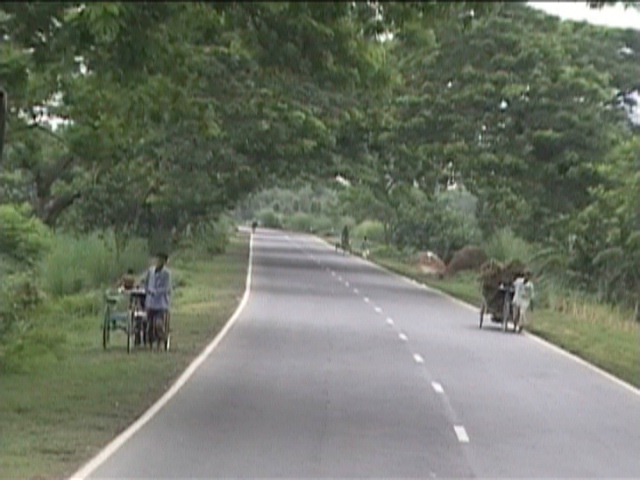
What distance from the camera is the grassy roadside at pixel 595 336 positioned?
1148 inches

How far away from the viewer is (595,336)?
35.5 meters

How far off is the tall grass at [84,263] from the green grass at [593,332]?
1142cm

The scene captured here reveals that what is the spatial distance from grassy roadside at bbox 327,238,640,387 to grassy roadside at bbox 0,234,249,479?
7.62 metres

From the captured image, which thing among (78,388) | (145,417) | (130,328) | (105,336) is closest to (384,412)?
(145,417)

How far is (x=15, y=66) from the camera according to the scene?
1670cm

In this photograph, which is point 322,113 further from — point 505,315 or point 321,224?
point 321,224

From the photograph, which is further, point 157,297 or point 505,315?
point 505,315

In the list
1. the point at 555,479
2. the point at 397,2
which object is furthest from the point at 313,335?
the point at 397,2

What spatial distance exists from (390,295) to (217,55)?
96.8 ft

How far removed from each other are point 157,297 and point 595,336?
1321 centimetres

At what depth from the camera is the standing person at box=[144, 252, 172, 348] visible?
85.6 ft

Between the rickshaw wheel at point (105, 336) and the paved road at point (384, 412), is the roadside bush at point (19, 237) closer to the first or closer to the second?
the rickshaw wheel at point (105, 336)

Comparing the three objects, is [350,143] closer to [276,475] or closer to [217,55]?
[217,55]

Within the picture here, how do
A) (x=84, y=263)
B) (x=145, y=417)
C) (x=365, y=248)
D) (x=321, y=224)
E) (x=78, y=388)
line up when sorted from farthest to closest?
(x=321, y=224)
(x=365, y=248)
(x=84, y=263)
(x=78, y=388)
(x=145, y=417)
